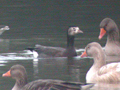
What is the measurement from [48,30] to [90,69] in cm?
898

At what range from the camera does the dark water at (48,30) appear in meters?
13.5

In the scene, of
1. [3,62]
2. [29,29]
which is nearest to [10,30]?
[29,29]

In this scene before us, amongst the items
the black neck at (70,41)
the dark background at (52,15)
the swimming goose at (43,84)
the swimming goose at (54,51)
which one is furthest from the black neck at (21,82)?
the dark background at (52,15)

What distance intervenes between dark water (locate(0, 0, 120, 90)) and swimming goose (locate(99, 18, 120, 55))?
43.8 inches

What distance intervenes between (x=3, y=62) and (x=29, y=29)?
6.83 metres

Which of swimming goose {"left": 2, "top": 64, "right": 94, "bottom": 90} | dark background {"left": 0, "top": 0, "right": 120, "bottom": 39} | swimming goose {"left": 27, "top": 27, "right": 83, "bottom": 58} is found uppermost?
dark background {"left": 0, "top": 0, "right": 120, "bottom": 39}

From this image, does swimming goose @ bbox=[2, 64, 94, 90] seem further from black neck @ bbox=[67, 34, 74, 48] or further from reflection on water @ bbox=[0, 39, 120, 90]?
black neck @ bbox=[67, 34, 74, 48]

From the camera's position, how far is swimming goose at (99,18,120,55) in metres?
16.0

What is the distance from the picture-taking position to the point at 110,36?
645 inches

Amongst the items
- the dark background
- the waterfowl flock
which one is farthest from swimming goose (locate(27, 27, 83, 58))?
the dark background

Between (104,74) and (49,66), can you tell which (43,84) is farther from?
(49,66)

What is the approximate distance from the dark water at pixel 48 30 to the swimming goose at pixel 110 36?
43.8 inches

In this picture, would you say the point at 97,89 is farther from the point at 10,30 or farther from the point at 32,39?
the point at 10,30

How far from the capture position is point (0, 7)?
96.3 feet
